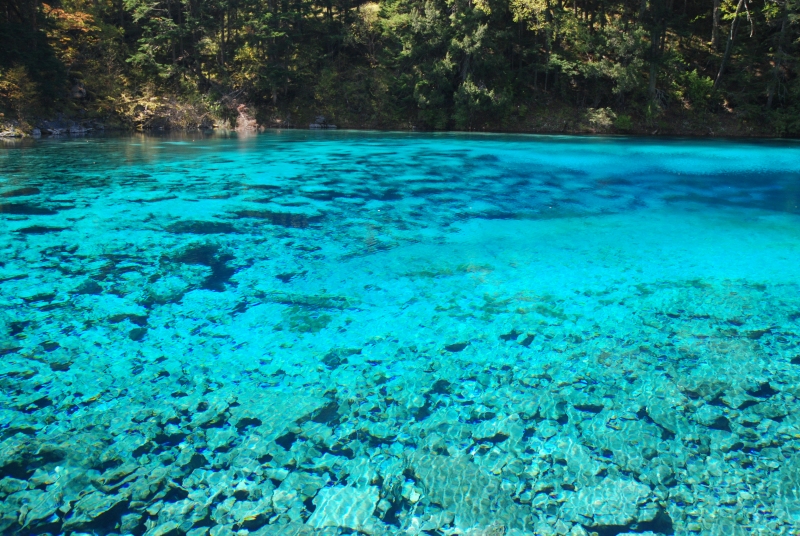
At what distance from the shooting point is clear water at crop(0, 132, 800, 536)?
302cm

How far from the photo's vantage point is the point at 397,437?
3625 millimetres

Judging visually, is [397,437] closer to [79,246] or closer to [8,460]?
[8,460]

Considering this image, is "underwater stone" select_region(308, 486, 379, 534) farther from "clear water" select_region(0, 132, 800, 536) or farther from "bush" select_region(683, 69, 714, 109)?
"bush" select_region(683, 69, 714, 109)

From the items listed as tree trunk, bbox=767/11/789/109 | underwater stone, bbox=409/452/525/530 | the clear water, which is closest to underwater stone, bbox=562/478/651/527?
the clear water

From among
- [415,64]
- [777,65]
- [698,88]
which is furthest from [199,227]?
[777,65]

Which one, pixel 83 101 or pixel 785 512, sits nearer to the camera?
pixel 785 512

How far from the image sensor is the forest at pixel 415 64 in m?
27.5

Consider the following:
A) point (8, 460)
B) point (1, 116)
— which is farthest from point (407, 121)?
point (8, 460)

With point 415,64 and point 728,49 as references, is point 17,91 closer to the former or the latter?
point 415,64

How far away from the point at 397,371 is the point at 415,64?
29804mm

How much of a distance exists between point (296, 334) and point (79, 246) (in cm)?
512

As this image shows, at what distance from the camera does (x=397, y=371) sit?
4559 mm

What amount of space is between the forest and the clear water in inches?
815

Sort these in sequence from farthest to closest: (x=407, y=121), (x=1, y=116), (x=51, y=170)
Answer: (x=407, y=121) < (x=1, y=116) < (x=51, y=170)
